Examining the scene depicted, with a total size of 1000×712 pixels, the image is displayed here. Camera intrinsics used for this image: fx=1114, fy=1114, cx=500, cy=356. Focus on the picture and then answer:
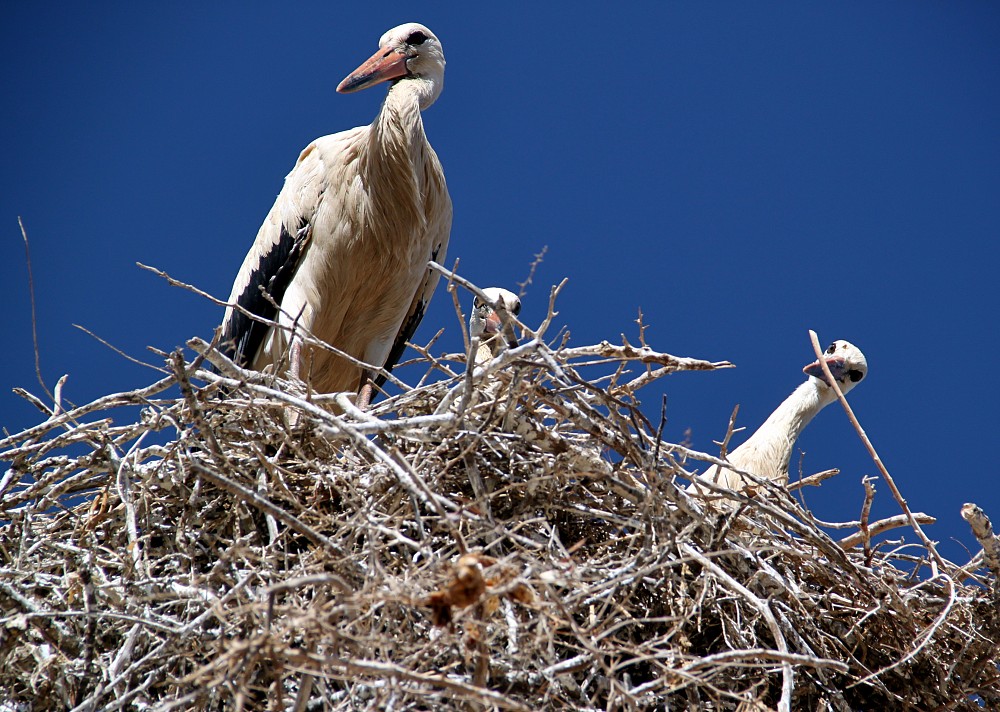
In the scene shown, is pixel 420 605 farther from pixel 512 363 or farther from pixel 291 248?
pixel 291 248

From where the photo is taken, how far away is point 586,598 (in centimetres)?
211

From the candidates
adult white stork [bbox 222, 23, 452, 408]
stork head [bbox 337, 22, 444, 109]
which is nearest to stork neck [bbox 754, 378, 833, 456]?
adult white stork [bbox 222, 23, 452, 408]

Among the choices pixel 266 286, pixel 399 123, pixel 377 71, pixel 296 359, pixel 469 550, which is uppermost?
pixel 377 71

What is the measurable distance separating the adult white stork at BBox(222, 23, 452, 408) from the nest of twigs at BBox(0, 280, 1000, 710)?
1.29m

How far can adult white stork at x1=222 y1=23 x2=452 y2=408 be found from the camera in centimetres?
409

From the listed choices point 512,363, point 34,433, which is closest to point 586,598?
point 512,363

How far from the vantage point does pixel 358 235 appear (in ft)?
13.5

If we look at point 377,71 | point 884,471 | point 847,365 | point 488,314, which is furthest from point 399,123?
point 847,365

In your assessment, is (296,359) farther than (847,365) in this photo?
No

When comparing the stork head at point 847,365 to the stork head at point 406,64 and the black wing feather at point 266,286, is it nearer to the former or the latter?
the stork head at point 406,64

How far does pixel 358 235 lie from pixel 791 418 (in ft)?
8.45

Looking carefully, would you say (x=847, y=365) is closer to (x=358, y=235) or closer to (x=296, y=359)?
(x=358, y=235)

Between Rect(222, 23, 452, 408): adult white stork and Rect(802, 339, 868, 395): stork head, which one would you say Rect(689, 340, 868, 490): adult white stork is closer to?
Rect(802, 339, 868, 395): stork head

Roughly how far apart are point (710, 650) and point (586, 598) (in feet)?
2.05
